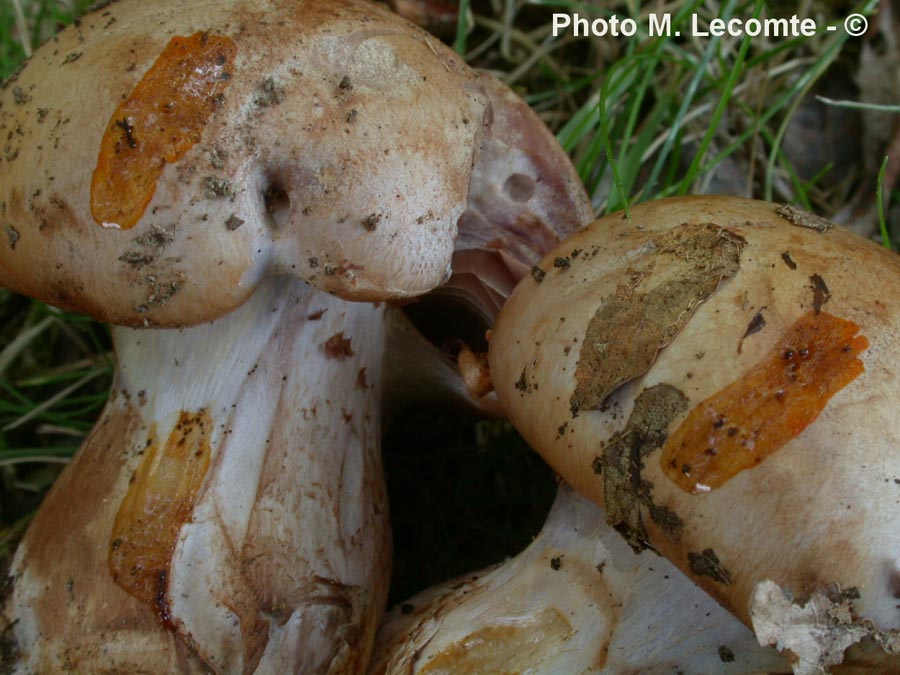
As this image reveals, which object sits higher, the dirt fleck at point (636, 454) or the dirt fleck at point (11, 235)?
the dirt fleck at point (11, 235)

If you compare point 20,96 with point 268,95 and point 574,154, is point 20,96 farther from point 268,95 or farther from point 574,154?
point 574,154

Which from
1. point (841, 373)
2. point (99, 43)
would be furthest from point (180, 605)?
point (841, 373)

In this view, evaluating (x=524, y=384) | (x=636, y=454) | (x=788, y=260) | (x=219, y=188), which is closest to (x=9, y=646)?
(x=219, y=188)

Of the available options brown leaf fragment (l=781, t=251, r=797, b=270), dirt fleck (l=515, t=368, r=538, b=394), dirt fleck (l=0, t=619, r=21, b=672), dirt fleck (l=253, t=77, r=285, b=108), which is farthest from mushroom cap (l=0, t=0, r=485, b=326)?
dirt fleck (l=0, t=619, r=21, b=672)

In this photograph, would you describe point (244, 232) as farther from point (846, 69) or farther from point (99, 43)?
point (846, 69)

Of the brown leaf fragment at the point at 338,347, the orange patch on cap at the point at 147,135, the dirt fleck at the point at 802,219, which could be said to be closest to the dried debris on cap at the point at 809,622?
the dirt fleck at the point at 802,219

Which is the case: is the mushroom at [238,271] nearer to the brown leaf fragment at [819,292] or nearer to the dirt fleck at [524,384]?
the dirt fleck at [524,384]
